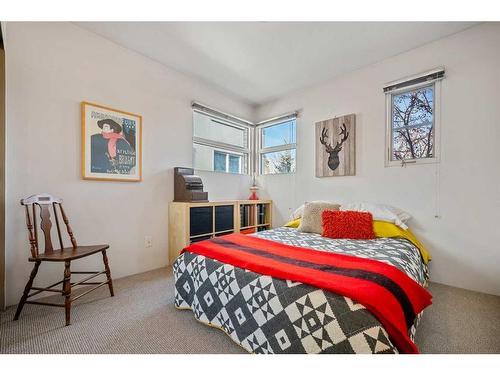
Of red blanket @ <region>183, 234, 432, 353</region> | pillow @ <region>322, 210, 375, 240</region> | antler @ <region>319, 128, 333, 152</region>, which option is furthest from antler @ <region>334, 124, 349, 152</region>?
red blanket @ <region>183, 234, 432, 353</region>

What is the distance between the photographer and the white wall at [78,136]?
188 centimetres

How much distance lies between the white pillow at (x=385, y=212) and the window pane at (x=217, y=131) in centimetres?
216

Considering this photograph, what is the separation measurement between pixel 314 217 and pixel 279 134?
1848 millimetres

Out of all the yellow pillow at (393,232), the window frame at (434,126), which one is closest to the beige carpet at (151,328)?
the yellow pillow at (393,232)

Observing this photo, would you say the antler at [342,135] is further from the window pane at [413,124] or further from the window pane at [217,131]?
the window pane at [217,131]

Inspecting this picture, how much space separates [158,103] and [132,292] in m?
2.17

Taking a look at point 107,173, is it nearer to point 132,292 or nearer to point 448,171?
point 132,292


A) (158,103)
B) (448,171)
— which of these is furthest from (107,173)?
(448,171)

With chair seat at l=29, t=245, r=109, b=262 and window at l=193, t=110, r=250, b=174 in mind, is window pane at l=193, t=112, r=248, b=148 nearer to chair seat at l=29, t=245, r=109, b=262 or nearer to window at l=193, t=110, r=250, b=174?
window at l=193, t=110, r=250, b=174

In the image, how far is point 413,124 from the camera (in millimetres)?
2557

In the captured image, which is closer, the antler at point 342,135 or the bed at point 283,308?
the bed at point 283,308

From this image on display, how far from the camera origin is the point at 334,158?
3090mm

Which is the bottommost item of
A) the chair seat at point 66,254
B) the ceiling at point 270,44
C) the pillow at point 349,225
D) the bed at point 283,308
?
the bed at point 283,308

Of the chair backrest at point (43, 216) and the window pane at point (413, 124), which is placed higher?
the window pane at point (413, 124)
